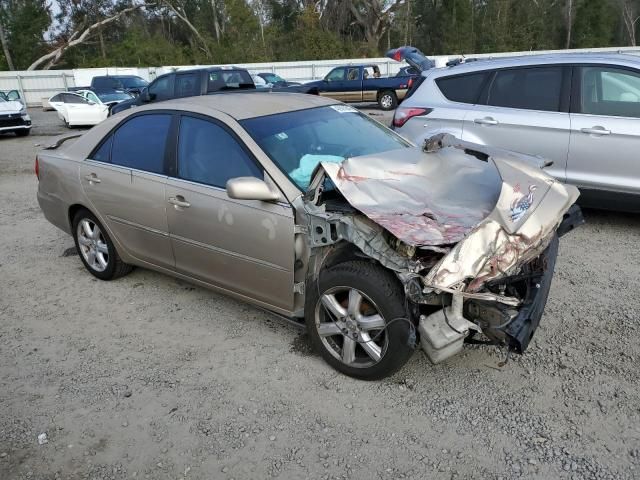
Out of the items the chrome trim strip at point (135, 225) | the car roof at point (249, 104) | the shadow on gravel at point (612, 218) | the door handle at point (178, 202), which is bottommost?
the shadow on gravel at point (612, 218)

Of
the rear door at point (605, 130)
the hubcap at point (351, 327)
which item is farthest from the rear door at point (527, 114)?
the hubcap at point (351, 327)

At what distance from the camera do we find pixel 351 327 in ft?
10.1

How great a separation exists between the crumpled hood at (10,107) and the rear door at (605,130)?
1577cm

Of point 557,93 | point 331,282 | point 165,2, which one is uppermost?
point 165,2

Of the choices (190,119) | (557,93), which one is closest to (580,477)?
(190,119)

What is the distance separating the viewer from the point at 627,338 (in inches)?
137

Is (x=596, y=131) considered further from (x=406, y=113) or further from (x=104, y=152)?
(x=104, y=152)

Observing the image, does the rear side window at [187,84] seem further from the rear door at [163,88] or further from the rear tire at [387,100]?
the rear tire at [387,100]

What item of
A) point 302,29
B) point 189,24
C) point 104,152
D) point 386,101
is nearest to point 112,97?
point 386,101

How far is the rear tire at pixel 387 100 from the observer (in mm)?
20156

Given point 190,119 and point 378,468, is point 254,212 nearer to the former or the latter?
point 190,119

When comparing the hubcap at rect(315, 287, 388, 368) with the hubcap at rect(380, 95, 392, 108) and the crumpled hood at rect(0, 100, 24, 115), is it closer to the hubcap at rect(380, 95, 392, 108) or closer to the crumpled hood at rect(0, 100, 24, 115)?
the crumpled hood at rect(0, 100, 24, 115)

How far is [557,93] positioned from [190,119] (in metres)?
3.72

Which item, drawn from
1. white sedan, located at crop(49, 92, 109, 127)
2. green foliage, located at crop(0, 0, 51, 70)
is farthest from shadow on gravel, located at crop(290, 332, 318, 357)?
green foliage, located at crop(0, 0, 51, 70)
